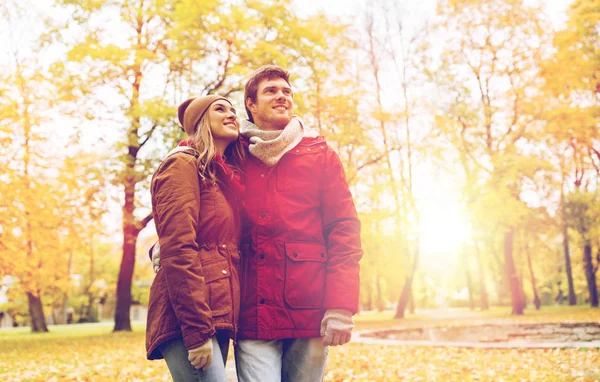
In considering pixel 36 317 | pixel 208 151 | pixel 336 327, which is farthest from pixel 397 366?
pixel 36 317

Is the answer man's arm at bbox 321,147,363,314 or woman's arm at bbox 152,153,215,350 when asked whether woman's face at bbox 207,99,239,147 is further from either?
man's arm at bbox 321,147,363,314

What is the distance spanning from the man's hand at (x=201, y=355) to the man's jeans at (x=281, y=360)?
27 centimetres

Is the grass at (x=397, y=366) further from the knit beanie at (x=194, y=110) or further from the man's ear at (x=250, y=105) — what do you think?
the knit beanie at (x=194, y=110)

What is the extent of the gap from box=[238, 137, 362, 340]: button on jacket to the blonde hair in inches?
3.1

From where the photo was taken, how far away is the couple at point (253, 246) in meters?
2.30

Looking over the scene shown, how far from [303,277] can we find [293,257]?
106 mm

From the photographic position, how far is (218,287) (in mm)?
2352

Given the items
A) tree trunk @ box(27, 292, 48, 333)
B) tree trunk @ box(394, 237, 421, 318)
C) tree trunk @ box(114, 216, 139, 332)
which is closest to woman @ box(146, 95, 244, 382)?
tree trunk @ box(114, 216, 139, 332)

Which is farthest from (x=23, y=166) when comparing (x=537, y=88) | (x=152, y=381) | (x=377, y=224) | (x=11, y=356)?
(x=537, y=88)

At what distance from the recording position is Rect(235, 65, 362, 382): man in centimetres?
249

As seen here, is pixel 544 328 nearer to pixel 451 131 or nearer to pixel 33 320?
pixel 451 131

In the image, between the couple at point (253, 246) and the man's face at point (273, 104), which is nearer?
the couple at point (253, 246)

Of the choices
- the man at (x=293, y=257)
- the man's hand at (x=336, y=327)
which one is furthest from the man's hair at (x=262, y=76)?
the man's hand at (x=336, y=327)

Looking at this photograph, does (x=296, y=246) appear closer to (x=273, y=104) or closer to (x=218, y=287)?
(x=218, y=287)
